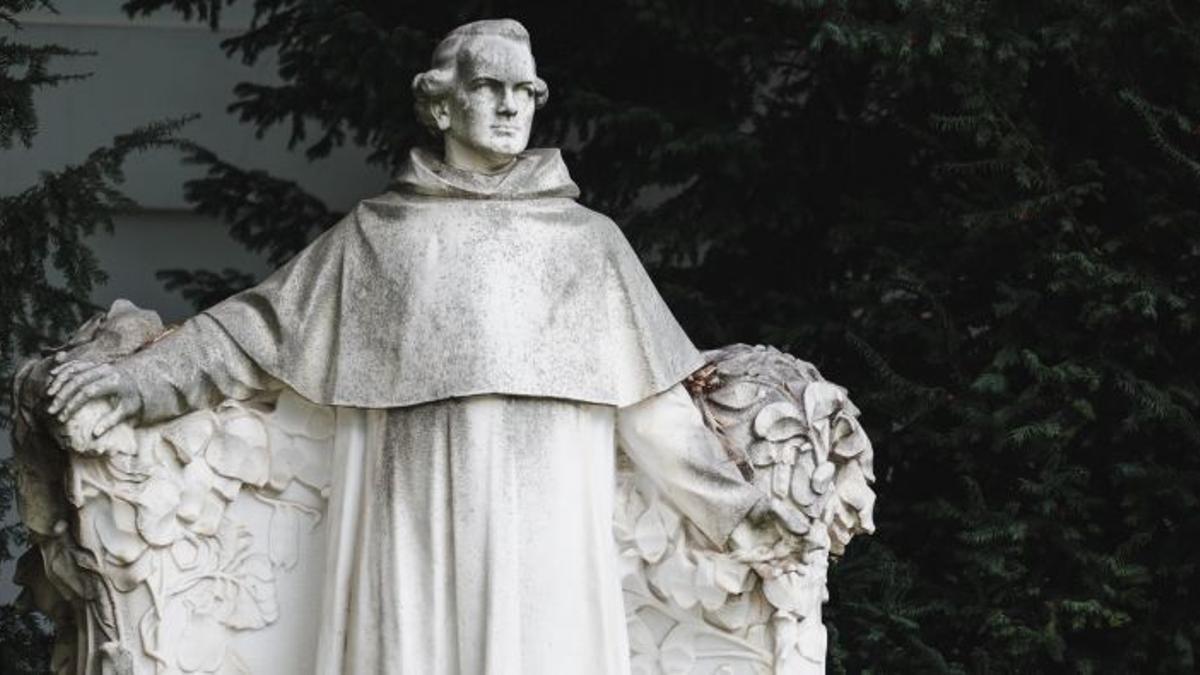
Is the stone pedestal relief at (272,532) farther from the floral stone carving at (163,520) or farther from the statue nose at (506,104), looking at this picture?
the statue nose at (506,104)

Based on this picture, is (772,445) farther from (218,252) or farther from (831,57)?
(218,252)

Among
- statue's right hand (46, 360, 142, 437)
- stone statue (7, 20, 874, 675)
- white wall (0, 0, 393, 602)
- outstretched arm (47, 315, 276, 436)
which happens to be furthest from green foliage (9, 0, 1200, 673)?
statue's right hand (46, 360, 142, 437)

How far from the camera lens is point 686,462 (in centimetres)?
785

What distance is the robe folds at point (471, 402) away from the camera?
7570mm

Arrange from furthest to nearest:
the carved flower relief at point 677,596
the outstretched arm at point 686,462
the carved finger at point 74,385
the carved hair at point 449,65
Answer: the carved flower relief at point 677,596 < the outstretched arm at point 686,462 < the carved hair at point 449,65 < the carved finger at point 74,385

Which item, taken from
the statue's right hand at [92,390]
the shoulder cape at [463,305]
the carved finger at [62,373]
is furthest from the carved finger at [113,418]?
the shoulder cape at [463,305]

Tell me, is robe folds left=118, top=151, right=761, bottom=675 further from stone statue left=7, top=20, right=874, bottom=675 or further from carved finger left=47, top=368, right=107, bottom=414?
carved finger left=47, top=368, right=107, bottom=414

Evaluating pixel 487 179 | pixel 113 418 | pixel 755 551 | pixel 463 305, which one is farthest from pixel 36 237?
pixel 755 551

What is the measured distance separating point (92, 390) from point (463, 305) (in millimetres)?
851

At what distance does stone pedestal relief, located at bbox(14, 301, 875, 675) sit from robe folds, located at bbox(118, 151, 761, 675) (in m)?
0.10

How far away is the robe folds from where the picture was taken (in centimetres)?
757

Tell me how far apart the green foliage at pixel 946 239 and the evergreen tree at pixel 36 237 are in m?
1.21

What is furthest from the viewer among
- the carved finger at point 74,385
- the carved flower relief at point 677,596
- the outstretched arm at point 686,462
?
the carved flower relief at point 677,596

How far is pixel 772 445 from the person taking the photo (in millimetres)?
7926
